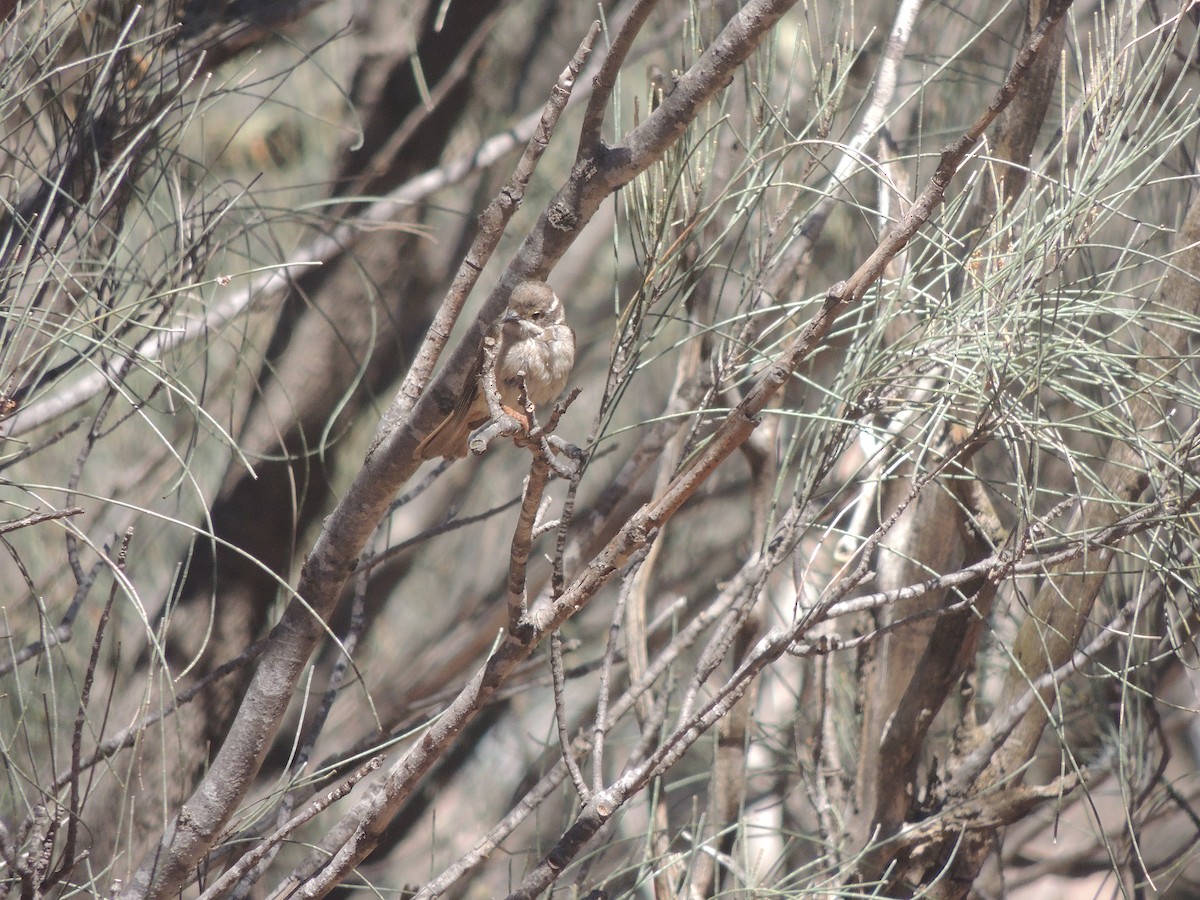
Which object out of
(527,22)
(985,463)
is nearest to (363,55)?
(527,22)

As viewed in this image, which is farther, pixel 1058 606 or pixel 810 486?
pixel 1058 606

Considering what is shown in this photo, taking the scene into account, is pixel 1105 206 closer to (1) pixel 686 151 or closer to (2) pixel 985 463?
(1) pixel 686 151

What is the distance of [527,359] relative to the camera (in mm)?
2172

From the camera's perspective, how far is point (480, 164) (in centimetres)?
343

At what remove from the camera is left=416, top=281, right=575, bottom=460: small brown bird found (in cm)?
179

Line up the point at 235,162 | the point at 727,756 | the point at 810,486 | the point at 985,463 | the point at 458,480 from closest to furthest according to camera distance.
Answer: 1. the point at 810,486
2. the point at 727,756
3. the point at 985,463
4. the point at 458,480
5. the point at 235,162

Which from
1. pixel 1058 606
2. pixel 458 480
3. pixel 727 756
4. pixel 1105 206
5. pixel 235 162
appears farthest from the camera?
pixel 235 162

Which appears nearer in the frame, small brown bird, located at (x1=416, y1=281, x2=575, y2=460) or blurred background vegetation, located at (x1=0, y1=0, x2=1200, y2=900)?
blurred background vegetation, located at (x1=0, y1=0, x2=1200, y2=900)

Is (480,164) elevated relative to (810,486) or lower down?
elevated

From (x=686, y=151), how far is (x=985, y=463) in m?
1.56

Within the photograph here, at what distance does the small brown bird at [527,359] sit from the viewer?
1792 millimetres

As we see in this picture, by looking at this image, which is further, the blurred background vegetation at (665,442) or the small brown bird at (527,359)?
the small brown bird at (527,359)

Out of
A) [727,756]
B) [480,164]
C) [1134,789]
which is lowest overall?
[1134,789]

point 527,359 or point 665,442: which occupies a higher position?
point 527,359
